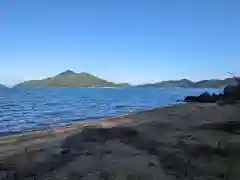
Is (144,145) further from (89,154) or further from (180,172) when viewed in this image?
(180,172)

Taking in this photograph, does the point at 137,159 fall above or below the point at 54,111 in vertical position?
above

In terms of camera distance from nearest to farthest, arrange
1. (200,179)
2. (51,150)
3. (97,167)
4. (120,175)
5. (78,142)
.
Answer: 1. (200,179)
2. (120,175)
3. (97,167)
4. (51,150)
5. (78,142)

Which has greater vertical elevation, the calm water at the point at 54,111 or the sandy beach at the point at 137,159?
the sandy beach at the point at 137,159

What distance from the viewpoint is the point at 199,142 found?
388 inches

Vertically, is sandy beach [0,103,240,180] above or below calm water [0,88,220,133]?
above

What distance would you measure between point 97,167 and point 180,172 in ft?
6.96

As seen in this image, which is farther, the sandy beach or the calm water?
the calm water

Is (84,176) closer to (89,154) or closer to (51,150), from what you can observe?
(89,154)

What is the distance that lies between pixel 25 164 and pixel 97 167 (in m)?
2.62

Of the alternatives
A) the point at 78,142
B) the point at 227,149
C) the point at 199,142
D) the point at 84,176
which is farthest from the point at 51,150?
the point at 227,149

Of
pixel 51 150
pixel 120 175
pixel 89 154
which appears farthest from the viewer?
pixel 51 150

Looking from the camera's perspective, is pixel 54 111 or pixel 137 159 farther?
pixel 54 111

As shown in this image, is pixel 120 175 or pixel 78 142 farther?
pixel 78 142

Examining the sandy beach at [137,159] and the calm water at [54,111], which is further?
the calm water at [54,111]
